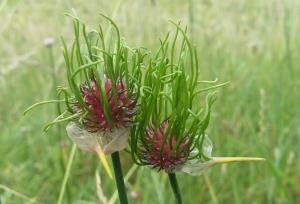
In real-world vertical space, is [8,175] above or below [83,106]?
below

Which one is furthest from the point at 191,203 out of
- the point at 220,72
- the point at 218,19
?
the point at 218,19

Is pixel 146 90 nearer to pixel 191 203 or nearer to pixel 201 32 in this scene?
pixel 191 203

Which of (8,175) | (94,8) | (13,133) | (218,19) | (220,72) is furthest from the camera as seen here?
(94,8)

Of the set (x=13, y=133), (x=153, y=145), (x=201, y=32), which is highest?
(x=201, y=32)

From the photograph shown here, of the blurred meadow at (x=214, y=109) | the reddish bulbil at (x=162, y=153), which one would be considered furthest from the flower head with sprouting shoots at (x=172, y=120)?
the blurred meadow at (x=214, y=109)

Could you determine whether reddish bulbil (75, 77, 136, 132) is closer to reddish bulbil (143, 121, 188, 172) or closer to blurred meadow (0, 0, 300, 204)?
reddish bulbil (143, 121, 188, 172)

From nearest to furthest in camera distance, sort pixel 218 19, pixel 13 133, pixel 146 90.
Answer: pixel 146 90
pixel 13 133
pixel 218 19

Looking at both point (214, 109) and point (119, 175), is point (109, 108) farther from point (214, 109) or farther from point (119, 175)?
point (214, 109)
